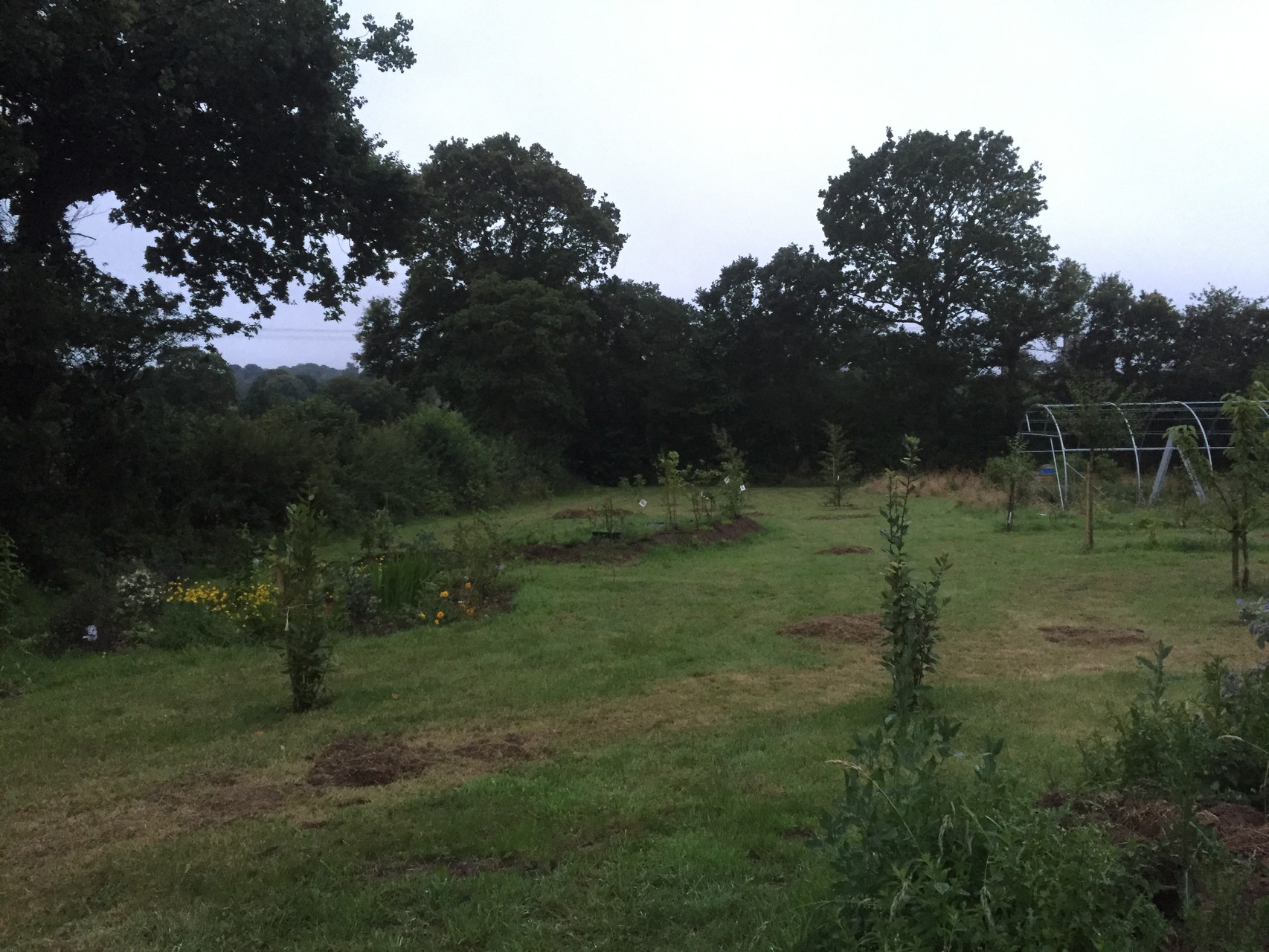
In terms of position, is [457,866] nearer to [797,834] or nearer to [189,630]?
[797,834]

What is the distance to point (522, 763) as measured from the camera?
4.79 m

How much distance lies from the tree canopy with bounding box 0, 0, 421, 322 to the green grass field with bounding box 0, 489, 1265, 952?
6938 mm

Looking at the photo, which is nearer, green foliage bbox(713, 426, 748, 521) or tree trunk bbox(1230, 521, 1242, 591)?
tree trunk bbox(1230, 521, 1242, 591)

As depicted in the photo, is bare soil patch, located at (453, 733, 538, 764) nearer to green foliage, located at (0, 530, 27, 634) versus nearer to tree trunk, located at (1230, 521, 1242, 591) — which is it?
green foliage, located at (0, 530, 27, 634)

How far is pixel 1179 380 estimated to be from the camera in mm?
29781

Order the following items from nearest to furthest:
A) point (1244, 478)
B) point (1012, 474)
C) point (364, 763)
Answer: point (364, 763) < point (1244, 478) < point (1012, 474)

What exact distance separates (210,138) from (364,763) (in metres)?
10.7

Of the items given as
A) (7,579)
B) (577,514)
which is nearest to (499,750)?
(7,579)

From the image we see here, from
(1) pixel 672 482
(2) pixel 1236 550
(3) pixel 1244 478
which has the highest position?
(3) pixel 1244 478

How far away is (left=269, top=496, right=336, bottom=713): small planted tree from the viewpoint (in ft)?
18.9

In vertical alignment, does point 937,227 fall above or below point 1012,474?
above

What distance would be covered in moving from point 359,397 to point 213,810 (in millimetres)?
34470

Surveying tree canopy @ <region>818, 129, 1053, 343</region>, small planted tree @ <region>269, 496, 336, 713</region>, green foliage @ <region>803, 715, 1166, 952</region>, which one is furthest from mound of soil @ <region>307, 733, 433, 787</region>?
tree canopy @ <region>818, 129, 1053, 343</region>

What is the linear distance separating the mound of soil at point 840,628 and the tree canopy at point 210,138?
8978mm
